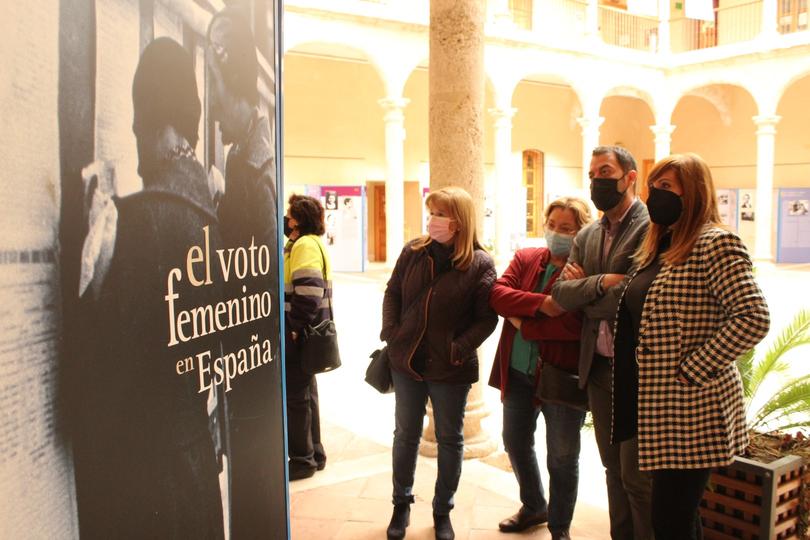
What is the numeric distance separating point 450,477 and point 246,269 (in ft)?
6.38

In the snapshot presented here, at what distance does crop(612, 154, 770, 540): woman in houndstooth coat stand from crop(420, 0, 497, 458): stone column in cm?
196

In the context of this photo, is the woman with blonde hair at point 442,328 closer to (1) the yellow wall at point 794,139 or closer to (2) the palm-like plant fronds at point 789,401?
(2) the palm-like plant fronds at point 789,401

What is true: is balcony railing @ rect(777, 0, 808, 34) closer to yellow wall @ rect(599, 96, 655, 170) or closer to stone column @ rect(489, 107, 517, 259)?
yellow wall @ rect(599, 96, 655, 170)

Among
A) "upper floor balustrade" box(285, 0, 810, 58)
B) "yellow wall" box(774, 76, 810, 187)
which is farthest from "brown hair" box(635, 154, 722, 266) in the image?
"yellow wall" box(774, 76, 810, 187)

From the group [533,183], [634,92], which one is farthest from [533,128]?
[634,92]

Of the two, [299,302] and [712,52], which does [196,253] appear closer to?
[299,302]

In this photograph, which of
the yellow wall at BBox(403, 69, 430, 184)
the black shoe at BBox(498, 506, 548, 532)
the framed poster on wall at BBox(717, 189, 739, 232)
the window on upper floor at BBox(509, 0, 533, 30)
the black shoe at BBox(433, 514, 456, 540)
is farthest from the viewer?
the window on upper floor at BBox(509, 0, 533, 30)

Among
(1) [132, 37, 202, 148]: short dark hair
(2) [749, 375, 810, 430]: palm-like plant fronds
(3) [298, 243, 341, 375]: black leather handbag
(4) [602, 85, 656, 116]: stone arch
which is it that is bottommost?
(2) [749, 375, 810, 430]: palm-like plant fronds

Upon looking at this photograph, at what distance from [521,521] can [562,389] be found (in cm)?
77

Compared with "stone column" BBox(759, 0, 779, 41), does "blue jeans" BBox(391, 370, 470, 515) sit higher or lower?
lower

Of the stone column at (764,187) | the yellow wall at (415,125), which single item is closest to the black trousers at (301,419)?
the yellow wall at (415,125)

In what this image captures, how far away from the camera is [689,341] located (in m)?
2.10

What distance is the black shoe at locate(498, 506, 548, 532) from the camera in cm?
313

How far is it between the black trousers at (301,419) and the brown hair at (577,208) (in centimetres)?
164
